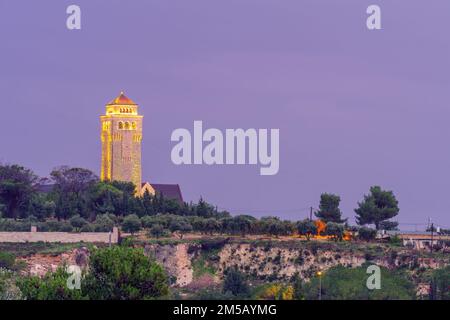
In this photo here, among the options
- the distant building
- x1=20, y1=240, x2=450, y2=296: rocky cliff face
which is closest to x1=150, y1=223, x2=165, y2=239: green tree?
x1=20, y1=240, x2=450, y2=296: rocky cliff face

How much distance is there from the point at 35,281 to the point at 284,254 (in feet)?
123

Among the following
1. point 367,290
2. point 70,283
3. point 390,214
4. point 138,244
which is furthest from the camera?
point 390,214

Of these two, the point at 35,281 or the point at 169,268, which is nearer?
the point at 35,281

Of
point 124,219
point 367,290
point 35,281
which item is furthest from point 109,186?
point 35,281

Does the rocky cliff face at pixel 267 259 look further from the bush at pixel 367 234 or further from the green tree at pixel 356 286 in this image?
the bush at pixel 367 234

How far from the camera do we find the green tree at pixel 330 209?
4946 inches

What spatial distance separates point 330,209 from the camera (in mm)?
125750

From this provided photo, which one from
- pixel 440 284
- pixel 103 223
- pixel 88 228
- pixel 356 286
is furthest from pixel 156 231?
pixel 440 284

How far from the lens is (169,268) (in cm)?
11481

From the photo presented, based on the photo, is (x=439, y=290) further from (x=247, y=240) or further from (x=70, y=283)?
(x=70, y=283)

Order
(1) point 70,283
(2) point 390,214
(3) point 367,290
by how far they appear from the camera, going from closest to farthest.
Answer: (1) point 70,283, (3) point 367,290, (2) point 390,214

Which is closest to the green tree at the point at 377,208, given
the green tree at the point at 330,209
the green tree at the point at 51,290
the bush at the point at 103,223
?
Answer: the green tree at the point at 330,209

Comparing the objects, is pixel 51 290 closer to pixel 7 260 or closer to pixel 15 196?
pixel 7 260

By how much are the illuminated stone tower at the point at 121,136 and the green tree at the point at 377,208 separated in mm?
31872
